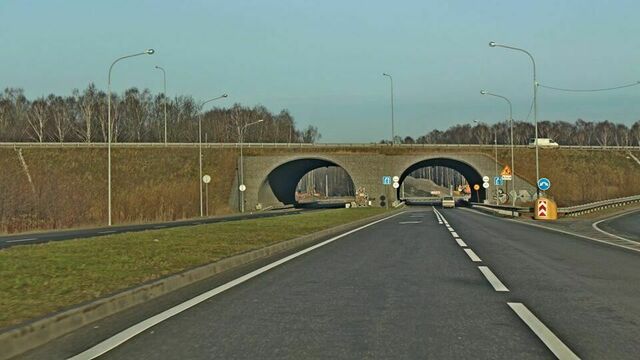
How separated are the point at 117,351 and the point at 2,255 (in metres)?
7.52

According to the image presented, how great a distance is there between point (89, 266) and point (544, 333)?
7244 millimetres

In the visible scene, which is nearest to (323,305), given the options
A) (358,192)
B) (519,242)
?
(519,242)

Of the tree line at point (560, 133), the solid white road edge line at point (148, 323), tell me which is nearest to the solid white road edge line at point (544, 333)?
the solid white road edge line at point (148, 323)

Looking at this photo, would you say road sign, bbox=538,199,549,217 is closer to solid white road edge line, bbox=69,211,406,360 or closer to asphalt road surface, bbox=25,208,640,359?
asphalt road surface, bbox=25,208,640,359

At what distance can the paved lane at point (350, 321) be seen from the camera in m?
5.23

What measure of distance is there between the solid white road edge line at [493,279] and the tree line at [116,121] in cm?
9558

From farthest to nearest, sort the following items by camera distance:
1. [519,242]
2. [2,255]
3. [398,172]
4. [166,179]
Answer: [398,172], [166,179], [519,242], [2,255]

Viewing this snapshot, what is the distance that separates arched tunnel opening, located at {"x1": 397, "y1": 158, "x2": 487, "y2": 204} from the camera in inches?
2943

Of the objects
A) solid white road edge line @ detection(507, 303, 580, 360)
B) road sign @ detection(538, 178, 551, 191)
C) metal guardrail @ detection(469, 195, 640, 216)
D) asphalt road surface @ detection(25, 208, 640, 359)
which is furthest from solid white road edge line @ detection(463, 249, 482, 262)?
metal guardrail @ detection(469, 195, 640, 216)

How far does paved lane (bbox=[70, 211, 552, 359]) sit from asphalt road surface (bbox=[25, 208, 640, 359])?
0.04 ft

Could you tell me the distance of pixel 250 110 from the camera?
5625 inches

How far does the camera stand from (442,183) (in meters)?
197

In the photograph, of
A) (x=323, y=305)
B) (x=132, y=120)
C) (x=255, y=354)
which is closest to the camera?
(x=255, y=354)

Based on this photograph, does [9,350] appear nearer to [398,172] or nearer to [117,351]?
[117,351]
